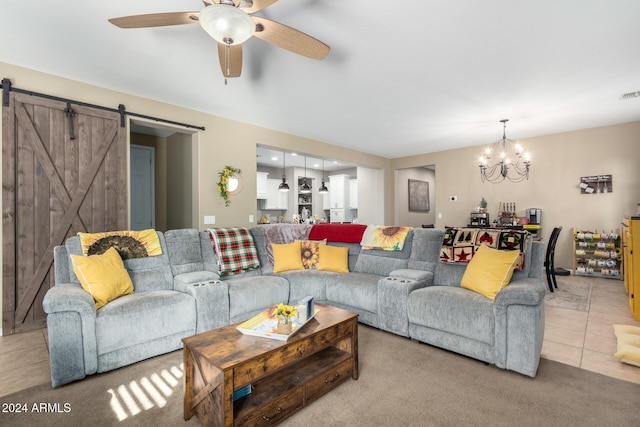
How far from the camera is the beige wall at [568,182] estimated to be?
5176 mm

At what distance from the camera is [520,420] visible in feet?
5.65

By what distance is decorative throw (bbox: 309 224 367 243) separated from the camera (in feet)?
12.7

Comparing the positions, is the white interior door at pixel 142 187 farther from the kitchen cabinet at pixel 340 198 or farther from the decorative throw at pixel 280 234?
the kitchen cabinet at pixel 340 198

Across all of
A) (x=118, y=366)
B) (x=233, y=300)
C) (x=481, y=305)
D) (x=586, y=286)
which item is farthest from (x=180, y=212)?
(x=586, y=286)

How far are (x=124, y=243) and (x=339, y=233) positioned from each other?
92.0 inches

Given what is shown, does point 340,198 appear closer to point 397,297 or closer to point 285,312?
point 397,297

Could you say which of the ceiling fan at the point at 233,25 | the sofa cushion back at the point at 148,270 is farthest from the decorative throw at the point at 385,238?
the sofa cushion back at the point at 148,270

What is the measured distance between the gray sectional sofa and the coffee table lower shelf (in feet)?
2.98

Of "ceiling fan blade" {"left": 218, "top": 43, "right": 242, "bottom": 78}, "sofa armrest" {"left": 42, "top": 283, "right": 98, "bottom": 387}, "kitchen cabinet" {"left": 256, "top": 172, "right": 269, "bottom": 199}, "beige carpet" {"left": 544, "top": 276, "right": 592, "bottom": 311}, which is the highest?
"ceiling fan blade" {"left": 218, "top": 43, "right": 242, "bottom": 78}

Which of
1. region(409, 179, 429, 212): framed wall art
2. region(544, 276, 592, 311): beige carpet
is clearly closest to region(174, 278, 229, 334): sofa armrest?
region(544, 276, 592, 311): beige carpet

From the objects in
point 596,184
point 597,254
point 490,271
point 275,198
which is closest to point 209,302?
point 490,271

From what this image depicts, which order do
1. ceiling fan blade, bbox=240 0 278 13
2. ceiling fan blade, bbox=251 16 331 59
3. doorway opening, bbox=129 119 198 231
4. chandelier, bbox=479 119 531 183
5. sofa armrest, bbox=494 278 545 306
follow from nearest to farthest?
1. ceiling fan blade, bbox=240 0 278 13
2. ceiling fan blade, bbox=251 16 331 59
3. sofa armrest, bbox=494 278 545 306
4. doorway opening, bbox=129 119 198 231
5. chandelier, bbox=479 119 531 183

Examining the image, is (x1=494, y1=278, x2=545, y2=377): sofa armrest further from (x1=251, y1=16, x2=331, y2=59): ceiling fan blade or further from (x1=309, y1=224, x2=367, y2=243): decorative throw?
(x1=251, y1=16, x2=331, y2=59): ceiling fan blade

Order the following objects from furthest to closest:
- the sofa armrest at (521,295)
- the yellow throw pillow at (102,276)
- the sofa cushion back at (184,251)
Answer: the sofa cushion back at (184,251) → the yellow throw pillow at (102,276) → the sofa armrest at (521,295)
